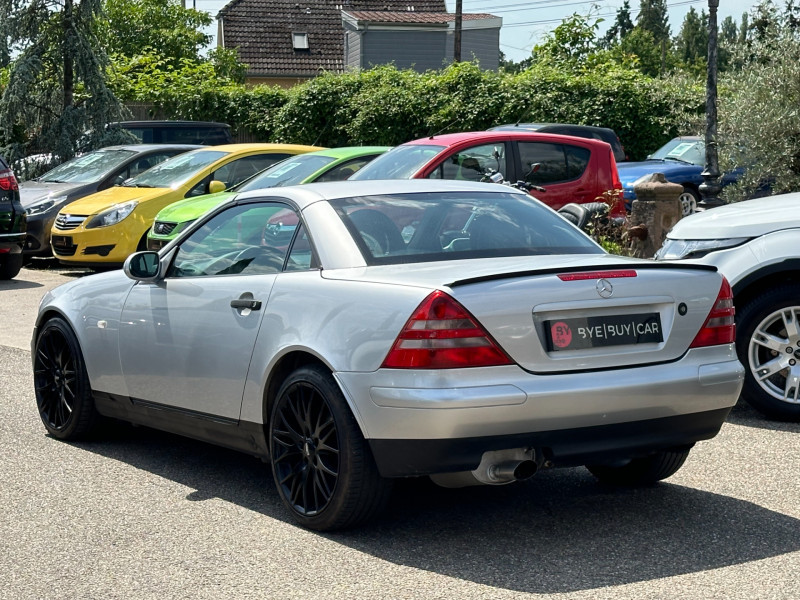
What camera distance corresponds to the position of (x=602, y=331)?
4.97m

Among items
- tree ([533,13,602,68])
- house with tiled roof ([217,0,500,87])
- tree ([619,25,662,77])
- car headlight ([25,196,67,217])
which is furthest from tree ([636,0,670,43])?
car headlight ([25,196,67,217])

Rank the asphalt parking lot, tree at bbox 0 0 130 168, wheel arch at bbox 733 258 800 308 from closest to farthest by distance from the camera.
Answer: the asphalt parking lot, wheel arch at bbox 733 258 800 308, tree at bbox 0 0 130 168

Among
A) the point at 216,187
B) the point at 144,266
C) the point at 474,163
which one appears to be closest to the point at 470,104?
the point at 216,187

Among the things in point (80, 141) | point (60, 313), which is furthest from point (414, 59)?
point (60, 313)

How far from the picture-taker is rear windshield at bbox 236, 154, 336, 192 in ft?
45.3

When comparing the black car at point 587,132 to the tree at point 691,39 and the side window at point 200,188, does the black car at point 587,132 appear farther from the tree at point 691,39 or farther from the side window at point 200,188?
the tree at point 691,39

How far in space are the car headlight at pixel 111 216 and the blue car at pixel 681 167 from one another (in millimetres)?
7828

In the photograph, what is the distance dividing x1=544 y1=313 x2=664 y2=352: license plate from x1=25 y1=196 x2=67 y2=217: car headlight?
13020 mm

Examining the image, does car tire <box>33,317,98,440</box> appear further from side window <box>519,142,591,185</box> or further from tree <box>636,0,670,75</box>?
tree <box>636,0,670,75</box>

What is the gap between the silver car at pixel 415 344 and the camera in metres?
4.76

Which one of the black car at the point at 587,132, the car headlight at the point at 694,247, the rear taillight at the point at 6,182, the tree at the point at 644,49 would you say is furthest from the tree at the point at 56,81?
the tree at the point at 644,49

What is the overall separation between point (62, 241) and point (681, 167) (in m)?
10.4

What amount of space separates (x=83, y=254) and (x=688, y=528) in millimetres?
11273

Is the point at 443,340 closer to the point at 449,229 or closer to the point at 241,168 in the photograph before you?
the point at 449,229
